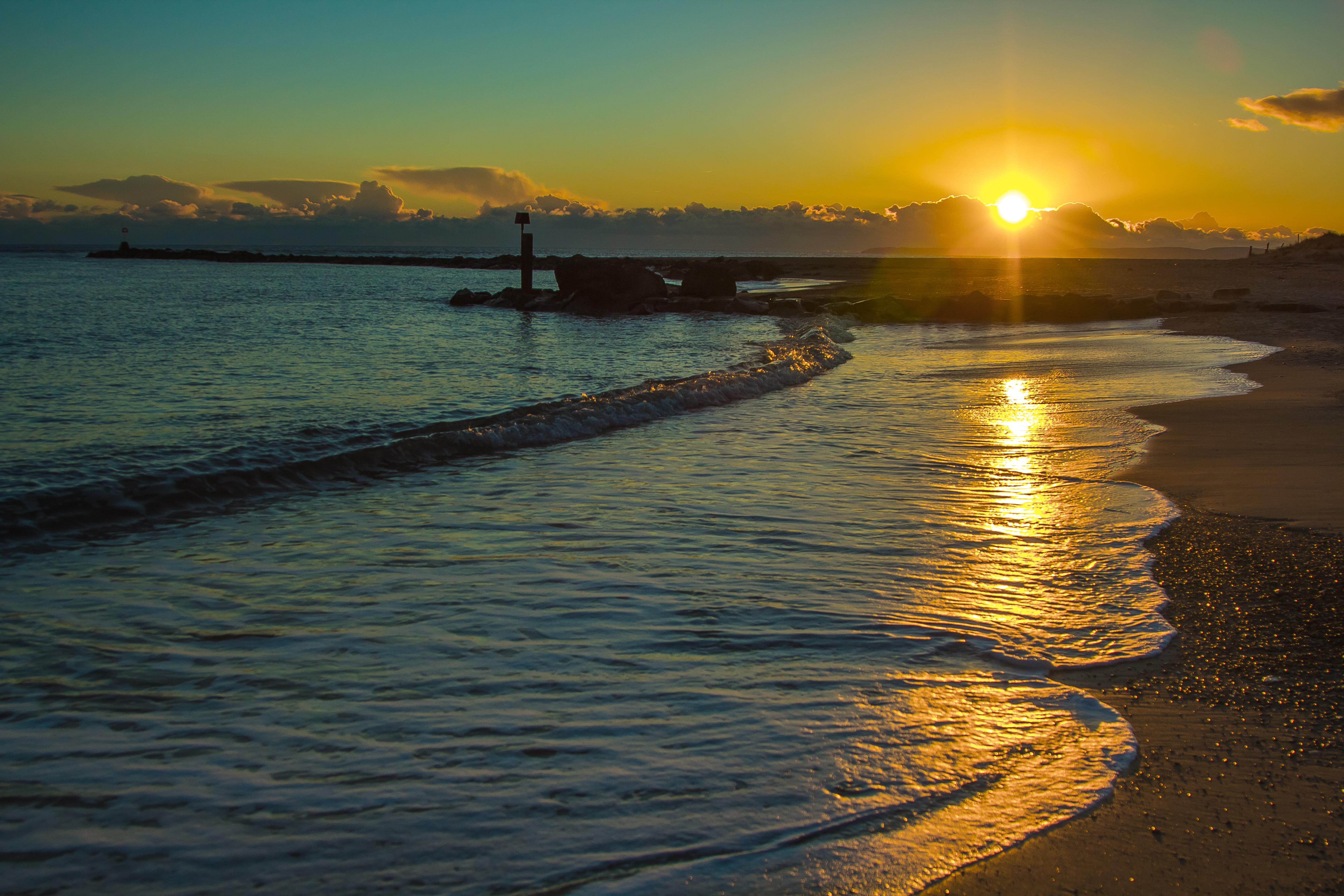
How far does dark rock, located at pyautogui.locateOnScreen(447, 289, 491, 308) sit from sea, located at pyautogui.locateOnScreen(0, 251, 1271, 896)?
76.6 feet

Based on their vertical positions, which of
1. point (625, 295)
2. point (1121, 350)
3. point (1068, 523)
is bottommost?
point (1068, 523)

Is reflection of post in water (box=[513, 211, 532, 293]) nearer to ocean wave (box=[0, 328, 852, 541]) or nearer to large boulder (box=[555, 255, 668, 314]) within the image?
large boulder (box=[555, 255, 668, 314])

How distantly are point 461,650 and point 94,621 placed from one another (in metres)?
1.87

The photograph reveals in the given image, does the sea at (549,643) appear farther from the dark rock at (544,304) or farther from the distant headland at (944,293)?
the dark rock at (544,304)

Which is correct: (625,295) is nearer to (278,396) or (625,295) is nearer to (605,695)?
(278,396)

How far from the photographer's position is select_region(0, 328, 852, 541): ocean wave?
5.73m

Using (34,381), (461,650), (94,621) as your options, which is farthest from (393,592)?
(34,381)

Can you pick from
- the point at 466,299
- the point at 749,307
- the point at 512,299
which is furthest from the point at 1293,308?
the point at 466,299

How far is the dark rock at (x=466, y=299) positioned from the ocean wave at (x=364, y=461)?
71.4ft

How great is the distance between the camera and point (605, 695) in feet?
10.4

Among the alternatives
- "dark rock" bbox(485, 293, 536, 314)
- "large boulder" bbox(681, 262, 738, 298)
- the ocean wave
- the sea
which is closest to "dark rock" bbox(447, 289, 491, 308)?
"dark rock" bbox(485, 293, 536, 314)

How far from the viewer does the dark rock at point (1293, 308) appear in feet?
73.5

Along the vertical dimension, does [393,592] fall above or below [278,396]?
below

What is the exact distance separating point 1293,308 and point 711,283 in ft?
60.1
